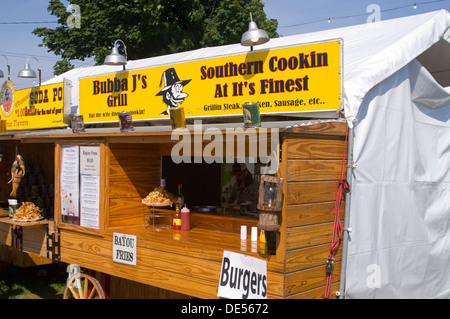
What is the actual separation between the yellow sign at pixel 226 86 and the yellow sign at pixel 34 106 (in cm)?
114

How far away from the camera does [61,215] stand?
6.30 meters

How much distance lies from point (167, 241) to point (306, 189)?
64.1 inches

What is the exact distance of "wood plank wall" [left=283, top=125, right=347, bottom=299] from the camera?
13.0ft

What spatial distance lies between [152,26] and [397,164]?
12.0 m

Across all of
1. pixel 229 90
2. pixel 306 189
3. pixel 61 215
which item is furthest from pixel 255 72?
pixel 61 215

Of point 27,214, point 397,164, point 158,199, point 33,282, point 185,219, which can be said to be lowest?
point 33,282

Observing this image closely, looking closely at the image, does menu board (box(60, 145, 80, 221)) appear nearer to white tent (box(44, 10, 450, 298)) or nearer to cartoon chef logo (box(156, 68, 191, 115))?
cartoon chef logo (box(156, 68, 191, 115))

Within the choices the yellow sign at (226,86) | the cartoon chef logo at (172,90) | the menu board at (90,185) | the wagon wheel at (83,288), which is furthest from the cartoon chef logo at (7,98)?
the wagon wheel at (83,288)

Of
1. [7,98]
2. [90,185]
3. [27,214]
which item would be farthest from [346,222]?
[7,98]

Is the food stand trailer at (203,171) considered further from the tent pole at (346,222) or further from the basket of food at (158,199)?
the basket of food at (158,199)

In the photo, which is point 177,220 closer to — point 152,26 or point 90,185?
point 90,185

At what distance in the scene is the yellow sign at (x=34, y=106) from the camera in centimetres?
882

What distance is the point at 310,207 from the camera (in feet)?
13.8
